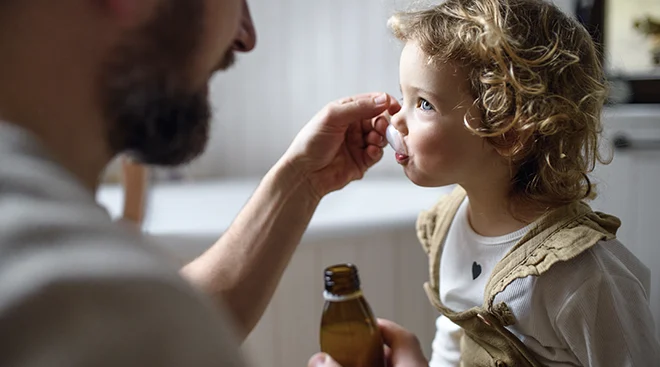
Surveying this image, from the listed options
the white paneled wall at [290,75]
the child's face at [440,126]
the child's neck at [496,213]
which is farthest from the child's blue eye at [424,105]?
the white paneled wall at [290,75]

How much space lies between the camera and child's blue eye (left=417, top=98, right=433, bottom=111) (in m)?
0.76

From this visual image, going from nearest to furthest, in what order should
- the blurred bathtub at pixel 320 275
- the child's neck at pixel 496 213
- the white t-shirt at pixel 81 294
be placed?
1. the white t-shirt at pixel 81 294
2. the child's neck at pixel 496 213
3. the blurred bathtub at pixel 320 275

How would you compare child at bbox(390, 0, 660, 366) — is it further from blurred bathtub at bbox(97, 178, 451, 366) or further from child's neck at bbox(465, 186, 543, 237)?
blurred bathtub at bbox(97, 178, 451, 366)

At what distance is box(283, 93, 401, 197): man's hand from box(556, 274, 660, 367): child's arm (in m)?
0.30

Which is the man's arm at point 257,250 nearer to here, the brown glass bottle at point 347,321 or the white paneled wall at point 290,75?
the brown glass bottle at point 347,321

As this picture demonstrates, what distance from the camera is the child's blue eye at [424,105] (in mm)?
762

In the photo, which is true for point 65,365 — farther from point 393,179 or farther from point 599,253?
point 393,179

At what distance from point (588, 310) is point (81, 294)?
515 millimetres

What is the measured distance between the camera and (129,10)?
50 centimetres

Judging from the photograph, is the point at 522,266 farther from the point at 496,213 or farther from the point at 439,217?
the point at 439,217

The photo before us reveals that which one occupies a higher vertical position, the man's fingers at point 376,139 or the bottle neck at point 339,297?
the man's fingers at point 376,139

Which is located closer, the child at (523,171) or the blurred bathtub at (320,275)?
the child at (523,171)

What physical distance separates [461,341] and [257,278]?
9.7 inches

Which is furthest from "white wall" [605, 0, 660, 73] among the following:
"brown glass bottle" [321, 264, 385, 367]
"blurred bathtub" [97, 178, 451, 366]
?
"brown glass bottle" [321, 264, 385, 367]
